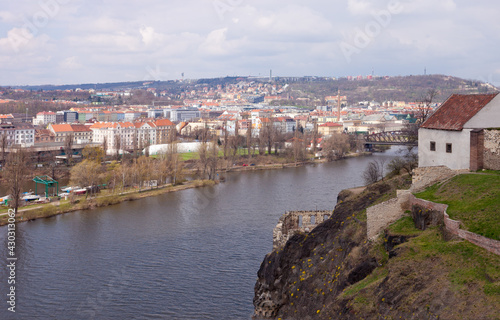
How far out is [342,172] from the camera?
36.1m

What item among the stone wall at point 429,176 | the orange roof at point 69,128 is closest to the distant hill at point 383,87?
the orange roof at point 69,128

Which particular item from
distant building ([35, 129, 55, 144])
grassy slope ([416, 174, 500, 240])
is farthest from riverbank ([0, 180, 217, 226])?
distant building ([35, 129, 55, 144])

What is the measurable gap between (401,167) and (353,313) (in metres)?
9.37

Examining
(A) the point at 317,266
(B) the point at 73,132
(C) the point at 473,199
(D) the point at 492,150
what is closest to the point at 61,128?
(B) the point at 73,132

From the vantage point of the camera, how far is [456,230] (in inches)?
353

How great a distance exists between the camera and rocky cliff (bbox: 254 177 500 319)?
7.65m

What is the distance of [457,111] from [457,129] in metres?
0.84

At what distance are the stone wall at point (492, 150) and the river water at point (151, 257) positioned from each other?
6273mm

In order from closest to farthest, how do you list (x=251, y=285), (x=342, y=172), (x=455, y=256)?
(x=455, y=256), (x=251, y=285), (x=342, y=172)

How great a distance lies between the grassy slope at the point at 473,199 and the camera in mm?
8758

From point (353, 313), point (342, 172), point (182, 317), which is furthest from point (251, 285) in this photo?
point (342, 172)

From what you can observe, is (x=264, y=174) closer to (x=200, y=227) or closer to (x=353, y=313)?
(x=200, y=227)

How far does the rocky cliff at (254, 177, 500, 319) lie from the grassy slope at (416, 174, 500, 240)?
0.41 m

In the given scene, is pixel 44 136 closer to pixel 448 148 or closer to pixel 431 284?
pixel 448 148
